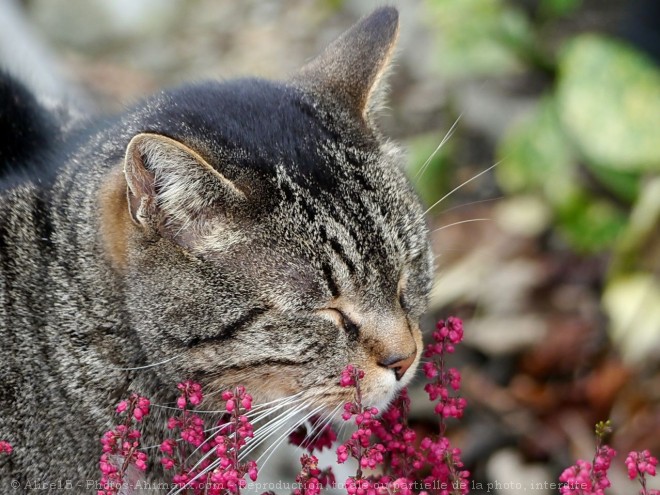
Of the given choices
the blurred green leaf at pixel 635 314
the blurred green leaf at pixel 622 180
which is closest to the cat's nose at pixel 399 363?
the blurred green leaf at pixel 635 314

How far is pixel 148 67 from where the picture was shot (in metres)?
5.90

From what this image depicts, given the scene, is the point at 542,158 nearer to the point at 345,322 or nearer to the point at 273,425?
the point at 345,322

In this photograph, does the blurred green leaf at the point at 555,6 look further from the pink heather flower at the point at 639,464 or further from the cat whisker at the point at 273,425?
the pink heather flower at the point at 639,464

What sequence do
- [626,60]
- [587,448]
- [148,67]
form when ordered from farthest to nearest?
[148,67] → [626,60] → [587,448]

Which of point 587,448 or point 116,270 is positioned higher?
point 116,270

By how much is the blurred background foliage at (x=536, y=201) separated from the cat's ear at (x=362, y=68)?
309 mm

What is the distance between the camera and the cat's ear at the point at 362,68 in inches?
89.3

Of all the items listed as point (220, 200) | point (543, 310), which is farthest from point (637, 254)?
point (220, 200)

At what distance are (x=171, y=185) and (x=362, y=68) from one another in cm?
64

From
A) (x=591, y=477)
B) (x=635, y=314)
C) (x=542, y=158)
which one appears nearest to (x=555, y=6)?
(x=542, y=158)

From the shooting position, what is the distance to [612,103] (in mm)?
3658

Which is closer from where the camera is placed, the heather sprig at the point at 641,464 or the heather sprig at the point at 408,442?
the heather sprig at the point at 641,464

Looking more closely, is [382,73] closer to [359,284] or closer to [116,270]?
[359,284]

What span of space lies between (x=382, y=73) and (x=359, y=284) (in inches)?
23.7
